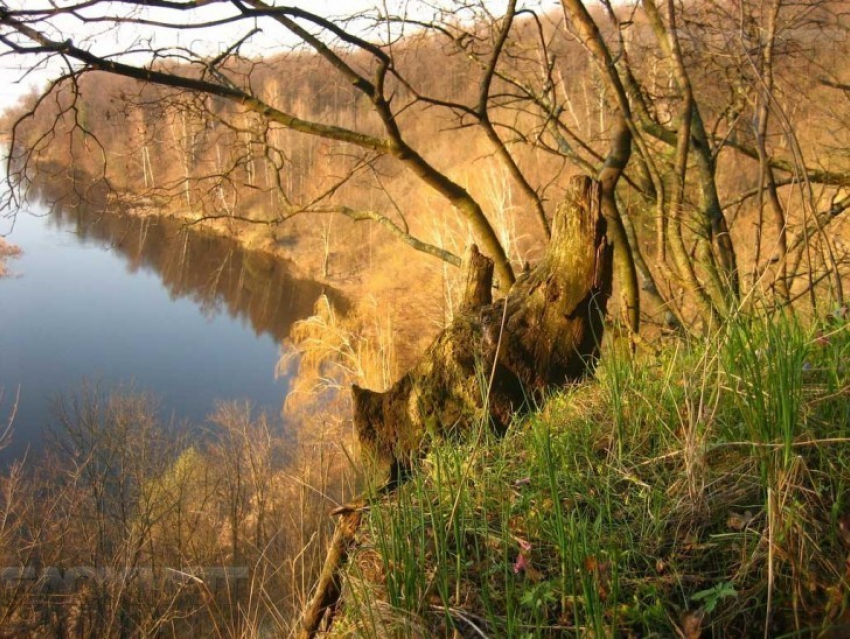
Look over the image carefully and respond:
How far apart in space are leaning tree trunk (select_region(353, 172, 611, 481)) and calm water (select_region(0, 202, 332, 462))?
20154 millimetres

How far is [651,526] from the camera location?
67.3 inches

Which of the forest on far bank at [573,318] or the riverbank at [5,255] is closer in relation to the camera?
the forest on far bank at [573,318]

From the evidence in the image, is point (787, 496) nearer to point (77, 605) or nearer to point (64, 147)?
point (64, 147)

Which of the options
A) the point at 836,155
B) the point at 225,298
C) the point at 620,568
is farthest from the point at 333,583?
the point at 225,298

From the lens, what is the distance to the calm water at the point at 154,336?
24344mm

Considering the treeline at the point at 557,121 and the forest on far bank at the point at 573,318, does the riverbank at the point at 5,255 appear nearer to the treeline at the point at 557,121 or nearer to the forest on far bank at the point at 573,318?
the forest on far bank at the point at 573,318

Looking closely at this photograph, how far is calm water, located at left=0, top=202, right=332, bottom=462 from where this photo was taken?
958 inches

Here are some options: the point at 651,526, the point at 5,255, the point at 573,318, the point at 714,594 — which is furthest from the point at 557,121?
the point at 5,255

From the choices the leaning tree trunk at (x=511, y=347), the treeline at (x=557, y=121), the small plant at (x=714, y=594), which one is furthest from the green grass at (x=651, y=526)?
the treeline at (x=557, y=121)

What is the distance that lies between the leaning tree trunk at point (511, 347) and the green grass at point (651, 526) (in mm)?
685

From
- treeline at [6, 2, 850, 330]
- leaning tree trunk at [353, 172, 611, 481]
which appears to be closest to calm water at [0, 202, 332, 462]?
treeline at [6, 2, 850, 330]

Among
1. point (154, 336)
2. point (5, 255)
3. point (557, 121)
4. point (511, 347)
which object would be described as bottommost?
point (154, 336)

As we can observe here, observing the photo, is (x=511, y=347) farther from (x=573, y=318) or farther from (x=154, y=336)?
(x=154, y=336)

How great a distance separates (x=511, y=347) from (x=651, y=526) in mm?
1482
